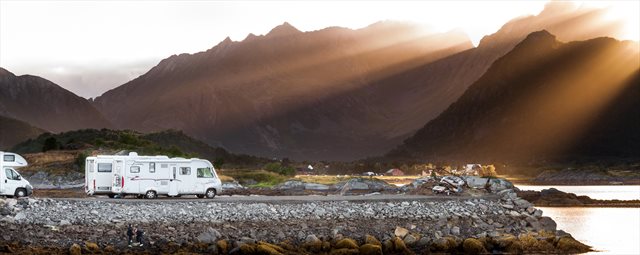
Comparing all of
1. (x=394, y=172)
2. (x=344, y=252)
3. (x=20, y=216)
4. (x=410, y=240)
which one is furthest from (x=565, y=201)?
(x=394, y=172)

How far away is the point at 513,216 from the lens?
46.4 meters

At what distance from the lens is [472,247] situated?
40.3 meters

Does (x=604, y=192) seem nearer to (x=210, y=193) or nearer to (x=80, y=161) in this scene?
(x=80, y=161)

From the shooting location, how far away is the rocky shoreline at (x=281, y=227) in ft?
122

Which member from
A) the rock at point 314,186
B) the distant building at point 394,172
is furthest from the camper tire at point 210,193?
the distant building at point 394,172

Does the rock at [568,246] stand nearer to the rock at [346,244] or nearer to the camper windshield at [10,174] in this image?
the rock at [346,244]

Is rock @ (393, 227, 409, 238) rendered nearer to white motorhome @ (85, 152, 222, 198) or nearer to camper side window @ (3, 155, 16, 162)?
white motorhome @ (85, 152, 222, 198)

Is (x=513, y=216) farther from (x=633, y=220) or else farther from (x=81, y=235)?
(x=633, y=220)

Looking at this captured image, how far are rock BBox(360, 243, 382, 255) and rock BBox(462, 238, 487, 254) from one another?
4810 mm

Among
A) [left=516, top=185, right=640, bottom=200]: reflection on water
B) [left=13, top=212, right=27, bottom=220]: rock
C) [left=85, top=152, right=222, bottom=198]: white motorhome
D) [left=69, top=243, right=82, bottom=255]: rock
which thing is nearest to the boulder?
[left=69, top=243, right=82, bottom=255]: rock

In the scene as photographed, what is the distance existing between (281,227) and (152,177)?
12.2 meters

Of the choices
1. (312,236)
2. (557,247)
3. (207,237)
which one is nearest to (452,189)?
(557,247)

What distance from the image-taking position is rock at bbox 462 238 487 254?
40.2 m

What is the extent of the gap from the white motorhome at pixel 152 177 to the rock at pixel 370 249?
1546 cm
